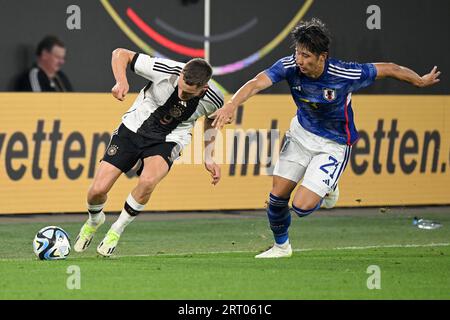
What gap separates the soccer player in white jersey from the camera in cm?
1185

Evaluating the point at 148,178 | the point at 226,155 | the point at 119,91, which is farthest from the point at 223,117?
the point at 226,155

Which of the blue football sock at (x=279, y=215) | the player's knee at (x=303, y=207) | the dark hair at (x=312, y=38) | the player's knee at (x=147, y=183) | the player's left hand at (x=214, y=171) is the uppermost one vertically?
the dark hair at (x=312, y=38)

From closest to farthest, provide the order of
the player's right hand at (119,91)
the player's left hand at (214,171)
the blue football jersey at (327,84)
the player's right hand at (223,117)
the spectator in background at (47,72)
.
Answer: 1. the player's right hand at (223,117)
2. the player's right hand at (119,91)
3. the blue football jersey at (327,84)
4. the player's left hand at (214,171)
5. the spectator in background at (47,72)

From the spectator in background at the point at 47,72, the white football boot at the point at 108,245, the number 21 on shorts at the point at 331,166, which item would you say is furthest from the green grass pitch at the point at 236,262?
the spectator in background at the point at 47,72

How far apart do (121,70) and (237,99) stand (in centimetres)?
138

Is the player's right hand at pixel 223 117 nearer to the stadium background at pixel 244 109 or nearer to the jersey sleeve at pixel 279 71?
the jersey sleeve at pixel 279 71

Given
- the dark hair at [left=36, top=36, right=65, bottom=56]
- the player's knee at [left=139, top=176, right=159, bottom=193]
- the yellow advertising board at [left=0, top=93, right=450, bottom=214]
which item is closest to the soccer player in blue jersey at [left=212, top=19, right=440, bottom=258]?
the player's knee at [left=139, top=176, right=159, bottom=193]

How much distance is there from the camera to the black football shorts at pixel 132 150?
12.0 metres

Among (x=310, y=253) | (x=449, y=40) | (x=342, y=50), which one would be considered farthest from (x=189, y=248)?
(x=449, y=40)

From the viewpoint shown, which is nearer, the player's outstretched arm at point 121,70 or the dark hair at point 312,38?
the player's outstretched arm at point 121,70

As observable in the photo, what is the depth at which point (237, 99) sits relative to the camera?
1094cm

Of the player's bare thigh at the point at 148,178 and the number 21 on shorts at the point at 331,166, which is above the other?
the number 21 on shorts at the point at 331,166

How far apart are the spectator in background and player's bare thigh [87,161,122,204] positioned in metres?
5.33

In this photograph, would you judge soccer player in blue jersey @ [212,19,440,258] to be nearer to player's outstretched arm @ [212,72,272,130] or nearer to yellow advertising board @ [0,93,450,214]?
player's outstretched arm @ [212,72,272,130]
